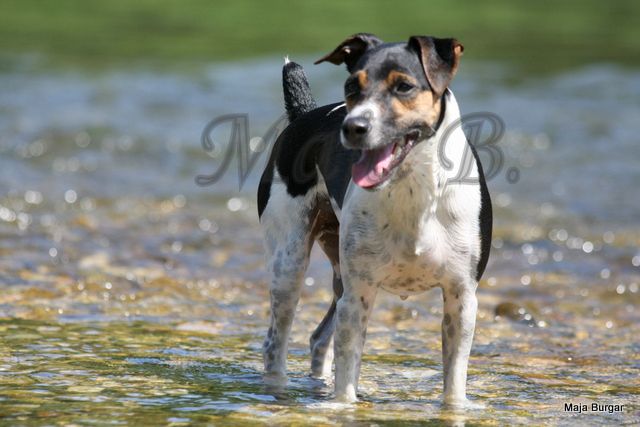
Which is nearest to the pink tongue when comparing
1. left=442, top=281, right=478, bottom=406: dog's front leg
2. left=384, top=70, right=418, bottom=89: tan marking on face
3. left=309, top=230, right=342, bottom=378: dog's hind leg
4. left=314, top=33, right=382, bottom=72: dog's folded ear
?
left=384, top=70, right=418, bottom=89: tan marking on face

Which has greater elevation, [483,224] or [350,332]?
[483,224]

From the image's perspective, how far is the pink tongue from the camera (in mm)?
4781

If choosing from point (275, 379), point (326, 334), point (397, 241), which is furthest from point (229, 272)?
point (397, 241)

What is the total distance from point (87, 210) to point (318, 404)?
21.2ft

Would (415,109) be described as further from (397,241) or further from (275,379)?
(275,379)

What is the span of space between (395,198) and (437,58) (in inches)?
25.6

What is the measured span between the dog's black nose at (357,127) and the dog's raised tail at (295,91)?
6.41 feet

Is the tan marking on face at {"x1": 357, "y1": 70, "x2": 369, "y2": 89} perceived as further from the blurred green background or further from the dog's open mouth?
the blurred green background

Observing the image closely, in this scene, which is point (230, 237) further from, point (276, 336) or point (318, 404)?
point (318, 404)

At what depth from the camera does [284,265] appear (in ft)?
19.8

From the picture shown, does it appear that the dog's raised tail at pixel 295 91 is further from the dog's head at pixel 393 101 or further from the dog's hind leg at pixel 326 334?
the dog's head at pixel 393 101

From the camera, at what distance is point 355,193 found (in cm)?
520

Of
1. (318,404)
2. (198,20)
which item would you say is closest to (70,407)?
(318,404)

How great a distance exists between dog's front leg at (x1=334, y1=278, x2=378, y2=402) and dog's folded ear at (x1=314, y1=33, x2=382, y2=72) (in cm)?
102
